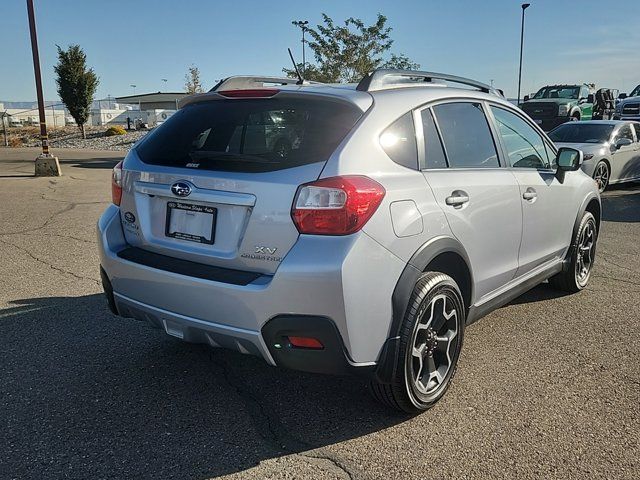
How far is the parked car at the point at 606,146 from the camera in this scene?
11648mm

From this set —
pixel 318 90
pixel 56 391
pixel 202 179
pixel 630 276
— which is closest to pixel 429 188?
pixel 318 90

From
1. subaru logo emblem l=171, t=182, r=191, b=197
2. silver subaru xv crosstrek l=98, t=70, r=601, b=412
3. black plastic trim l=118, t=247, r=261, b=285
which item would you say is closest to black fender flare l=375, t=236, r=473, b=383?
silver subaru xv crosstrek l=98, t=70, r=601, b=412

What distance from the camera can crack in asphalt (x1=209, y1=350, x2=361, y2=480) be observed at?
9.01 feet

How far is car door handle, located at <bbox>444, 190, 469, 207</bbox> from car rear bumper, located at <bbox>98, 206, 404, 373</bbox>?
618 mm

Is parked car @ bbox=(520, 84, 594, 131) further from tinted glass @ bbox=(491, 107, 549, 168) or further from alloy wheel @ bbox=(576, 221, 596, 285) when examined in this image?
tinted glass @ bbox=(491, 107, 549, 168)

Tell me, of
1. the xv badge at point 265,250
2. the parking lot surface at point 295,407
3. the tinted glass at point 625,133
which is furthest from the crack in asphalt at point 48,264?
the tinted glass at point 625,133

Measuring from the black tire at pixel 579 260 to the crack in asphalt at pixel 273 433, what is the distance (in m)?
3.11

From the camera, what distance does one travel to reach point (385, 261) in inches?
107

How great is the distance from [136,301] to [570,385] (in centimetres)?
265

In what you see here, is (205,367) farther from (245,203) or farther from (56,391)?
(245,203)

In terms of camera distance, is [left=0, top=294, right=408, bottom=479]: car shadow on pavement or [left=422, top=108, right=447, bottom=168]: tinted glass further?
[left=422, top=108, right=447, bottom=168]: tinted glass

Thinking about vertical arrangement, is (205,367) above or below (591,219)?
below

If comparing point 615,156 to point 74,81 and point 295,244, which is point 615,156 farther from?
point 74,81

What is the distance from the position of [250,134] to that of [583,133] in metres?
11.3
